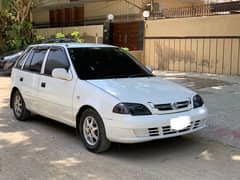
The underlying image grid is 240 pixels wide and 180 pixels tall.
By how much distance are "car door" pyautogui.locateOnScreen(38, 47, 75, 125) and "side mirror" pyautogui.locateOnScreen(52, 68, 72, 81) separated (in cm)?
6

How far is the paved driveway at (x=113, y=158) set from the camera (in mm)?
5066

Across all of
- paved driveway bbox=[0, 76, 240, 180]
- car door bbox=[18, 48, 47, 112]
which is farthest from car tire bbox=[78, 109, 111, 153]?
car door bbox=[18, 48, 47, 112]

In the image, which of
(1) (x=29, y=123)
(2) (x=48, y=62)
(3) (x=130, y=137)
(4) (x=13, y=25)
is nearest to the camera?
(3) (x=130, y=137)

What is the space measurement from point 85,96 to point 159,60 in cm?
1565

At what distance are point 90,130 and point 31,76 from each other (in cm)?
226

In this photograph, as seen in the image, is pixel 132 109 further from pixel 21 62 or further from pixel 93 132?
pixel 21 62

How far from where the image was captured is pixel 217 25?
59.0 feet

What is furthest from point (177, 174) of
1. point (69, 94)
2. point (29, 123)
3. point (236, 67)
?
point (236, 67)

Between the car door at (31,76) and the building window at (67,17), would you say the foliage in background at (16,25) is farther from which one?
the car door at (31,76)

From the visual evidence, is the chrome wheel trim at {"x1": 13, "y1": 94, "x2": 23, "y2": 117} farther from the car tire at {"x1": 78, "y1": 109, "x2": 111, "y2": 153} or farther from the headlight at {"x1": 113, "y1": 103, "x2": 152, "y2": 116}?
the headlight at {"x1": 113, "y1": 103, "x2": 152, "y2": 116}

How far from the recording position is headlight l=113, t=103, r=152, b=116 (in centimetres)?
546

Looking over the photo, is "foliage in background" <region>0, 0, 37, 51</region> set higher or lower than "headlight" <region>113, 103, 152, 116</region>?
higher

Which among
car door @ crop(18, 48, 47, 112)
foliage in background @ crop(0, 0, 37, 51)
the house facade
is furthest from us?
foliage in background @ crop(0, 0, 37, 51)

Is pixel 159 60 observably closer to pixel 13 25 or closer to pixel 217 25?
pixel 217 25
